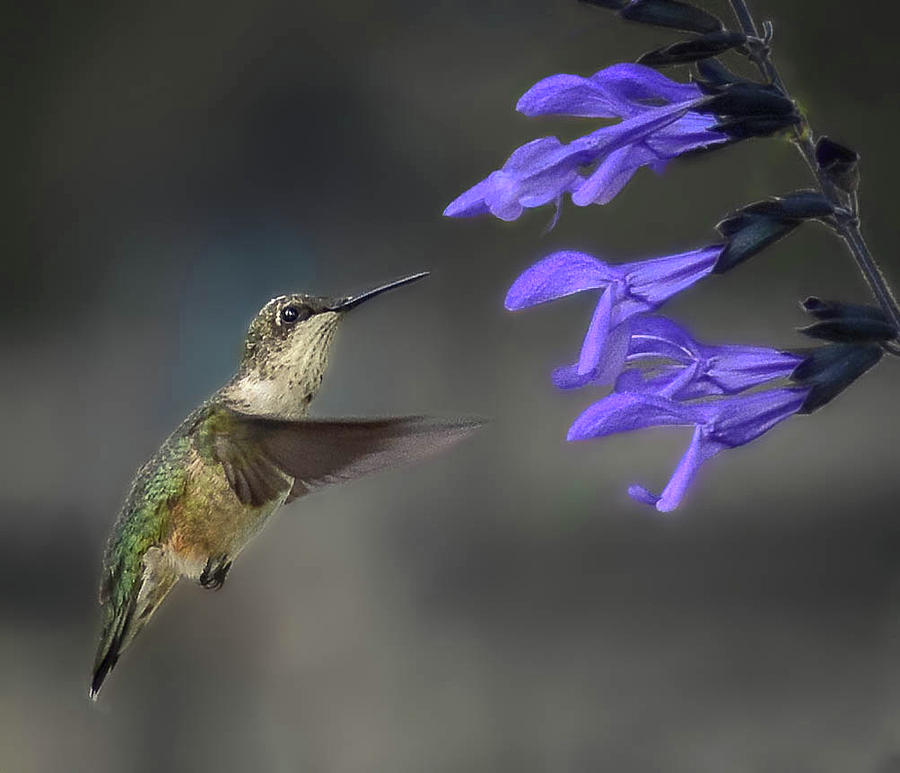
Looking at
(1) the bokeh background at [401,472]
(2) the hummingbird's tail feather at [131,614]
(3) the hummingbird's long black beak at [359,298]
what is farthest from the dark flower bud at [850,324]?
(1) the bokeh background at [401,472]

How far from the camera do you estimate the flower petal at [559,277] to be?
533 mm

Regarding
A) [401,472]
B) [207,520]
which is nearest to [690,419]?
[207,520]

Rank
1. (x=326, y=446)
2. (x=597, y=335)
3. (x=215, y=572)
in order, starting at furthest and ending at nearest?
(x=215, y=572) → (x=326, y=446) → (x=597, y=335)

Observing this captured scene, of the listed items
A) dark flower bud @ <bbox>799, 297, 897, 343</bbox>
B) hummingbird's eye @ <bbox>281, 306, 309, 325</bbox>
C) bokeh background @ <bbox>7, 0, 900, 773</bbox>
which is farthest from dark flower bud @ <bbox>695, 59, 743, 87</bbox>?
bokeh background @ <bbox>7, 0, 900, 773</bbox>

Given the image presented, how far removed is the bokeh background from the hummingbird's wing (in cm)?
96

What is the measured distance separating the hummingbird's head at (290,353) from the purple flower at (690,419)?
0.27 metres

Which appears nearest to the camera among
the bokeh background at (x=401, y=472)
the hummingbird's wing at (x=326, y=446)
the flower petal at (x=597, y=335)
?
the flower petal at (x=597, y=335)

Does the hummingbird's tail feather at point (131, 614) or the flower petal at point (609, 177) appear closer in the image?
the flower petal at point (609, 177)

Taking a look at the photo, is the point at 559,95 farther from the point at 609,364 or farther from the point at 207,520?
the point at 207,520

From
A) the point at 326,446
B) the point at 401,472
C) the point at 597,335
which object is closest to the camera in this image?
the point at 597,335

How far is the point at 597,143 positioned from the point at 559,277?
0.20ft

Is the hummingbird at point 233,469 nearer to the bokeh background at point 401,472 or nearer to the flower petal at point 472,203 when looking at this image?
the flower petal at point 472,203

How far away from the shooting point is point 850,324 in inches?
20.3

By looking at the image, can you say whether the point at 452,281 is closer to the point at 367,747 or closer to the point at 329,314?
the point at 367,747
